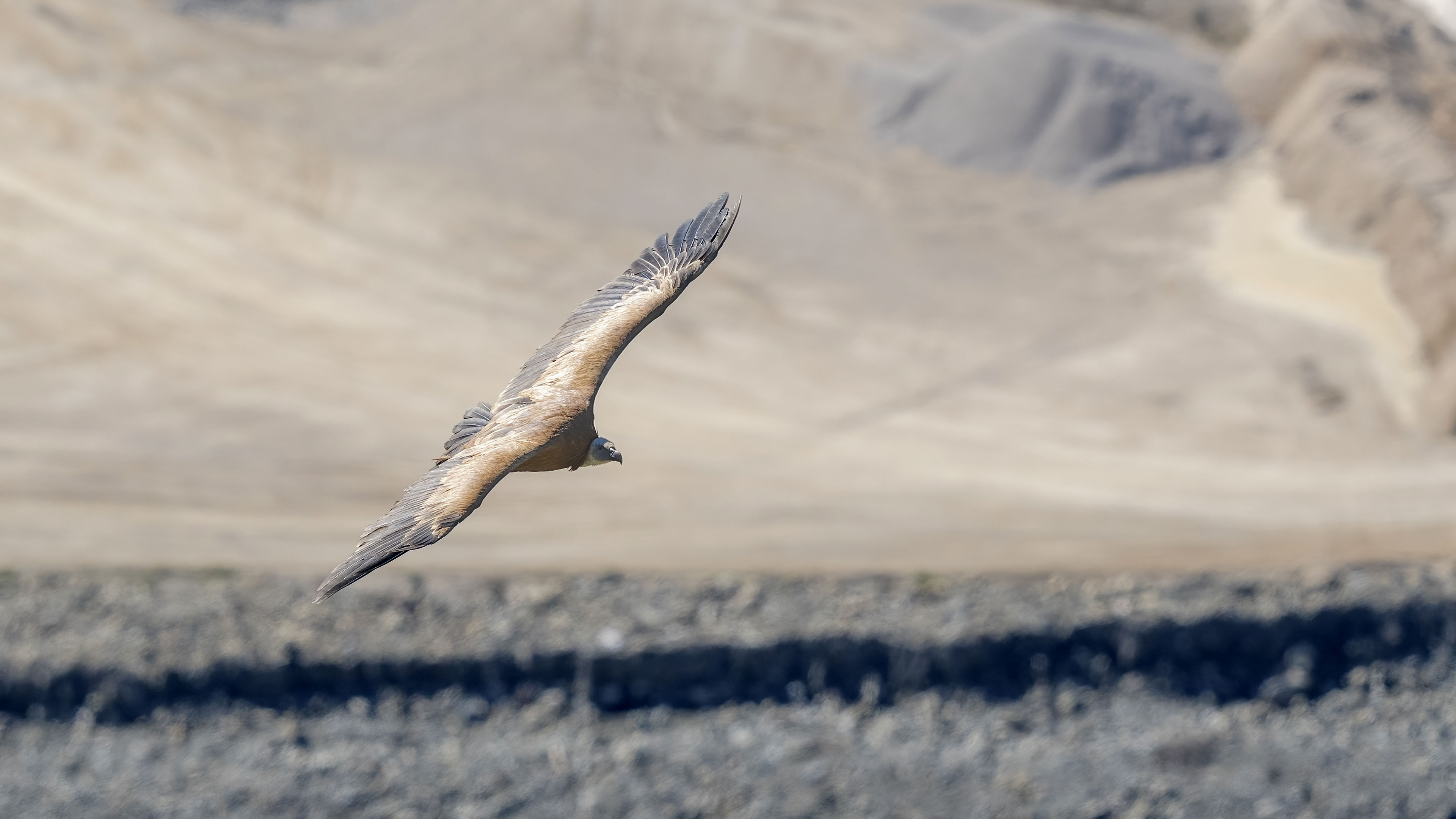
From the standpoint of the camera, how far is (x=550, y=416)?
12250 millimetres

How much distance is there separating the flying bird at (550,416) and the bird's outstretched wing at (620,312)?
0.04 ft

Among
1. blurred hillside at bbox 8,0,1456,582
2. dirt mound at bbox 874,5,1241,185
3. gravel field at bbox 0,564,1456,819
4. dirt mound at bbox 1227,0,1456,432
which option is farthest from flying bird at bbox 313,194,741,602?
dirt mound at bbox 874,5,1241,185

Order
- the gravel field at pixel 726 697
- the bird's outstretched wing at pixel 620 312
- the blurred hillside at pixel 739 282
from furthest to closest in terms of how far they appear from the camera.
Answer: the blurred hillside at pixel 739 282 → the gravel field at pixel 726 697 → the bird's outstretched wing at pixel 620 312

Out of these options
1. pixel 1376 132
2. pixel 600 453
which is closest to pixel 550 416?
Answer: pixel 600 453

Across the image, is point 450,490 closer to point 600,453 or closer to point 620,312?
point 600,453

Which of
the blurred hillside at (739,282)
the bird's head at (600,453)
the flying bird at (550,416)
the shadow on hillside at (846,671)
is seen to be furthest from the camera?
the blurred hillside at (739,282)

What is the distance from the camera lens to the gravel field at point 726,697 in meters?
23.8

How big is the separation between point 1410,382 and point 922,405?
33.9ft

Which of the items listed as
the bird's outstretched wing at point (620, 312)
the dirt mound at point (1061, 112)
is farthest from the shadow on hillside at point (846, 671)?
the dirt mound at point (1061, 112)

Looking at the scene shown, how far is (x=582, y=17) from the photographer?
3959 cm

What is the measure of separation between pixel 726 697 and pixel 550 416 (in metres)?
13.5

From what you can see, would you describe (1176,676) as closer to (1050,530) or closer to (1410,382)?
(1050,530)

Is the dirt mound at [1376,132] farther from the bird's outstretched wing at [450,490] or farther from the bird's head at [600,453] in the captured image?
the bird's outstretched wing at [450,490]

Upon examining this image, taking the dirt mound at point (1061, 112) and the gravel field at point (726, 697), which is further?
the dirt mound at point (1061, 112)
